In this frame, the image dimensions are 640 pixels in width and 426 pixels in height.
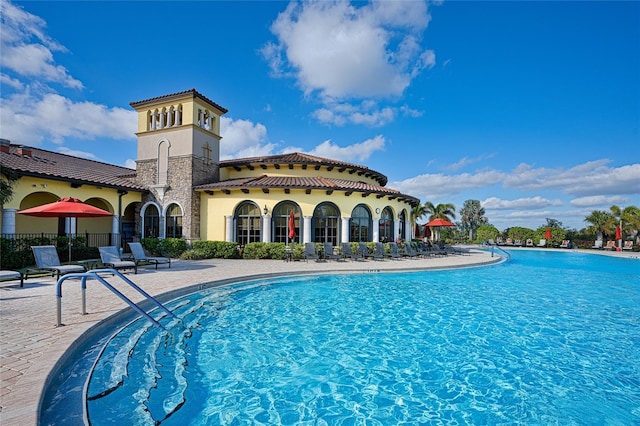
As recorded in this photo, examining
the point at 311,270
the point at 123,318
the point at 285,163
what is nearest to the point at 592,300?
the point at 311,270

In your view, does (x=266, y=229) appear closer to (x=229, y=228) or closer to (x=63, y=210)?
(x=229, y=228)

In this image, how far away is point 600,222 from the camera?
3322 centimetres

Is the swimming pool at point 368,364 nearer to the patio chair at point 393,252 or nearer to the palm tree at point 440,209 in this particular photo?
the patio chair at point 393,252

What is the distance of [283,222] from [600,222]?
3628 centimetres

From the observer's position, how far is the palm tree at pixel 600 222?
32.2 m

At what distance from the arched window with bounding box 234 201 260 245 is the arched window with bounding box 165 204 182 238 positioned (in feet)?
11.9

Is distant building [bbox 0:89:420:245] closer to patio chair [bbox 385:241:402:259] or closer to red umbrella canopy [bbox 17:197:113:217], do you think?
patio chair [bbox 385:241:402:259]

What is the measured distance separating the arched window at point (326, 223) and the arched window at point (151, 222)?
10.1 m

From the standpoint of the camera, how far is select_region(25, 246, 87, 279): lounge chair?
360 inches

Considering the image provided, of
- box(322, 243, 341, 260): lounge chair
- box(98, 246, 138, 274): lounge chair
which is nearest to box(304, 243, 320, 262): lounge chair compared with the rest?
box(322, 243, 341, 260): lounge chair

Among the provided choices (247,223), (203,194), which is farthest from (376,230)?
(203,194)

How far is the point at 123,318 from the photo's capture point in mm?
6172

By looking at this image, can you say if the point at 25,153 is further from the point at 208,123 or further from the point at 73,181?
the point at 208,123

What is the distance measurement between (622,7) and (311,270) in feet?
49.0
